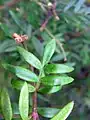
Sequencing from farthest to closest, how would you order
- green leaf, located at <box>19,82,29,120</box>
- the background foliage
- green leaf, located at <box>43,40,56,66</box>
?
the background foliage, green leaf, located at <box>43,40,56,66</box>, green leaf, located at <box>19,82,29,120</box>

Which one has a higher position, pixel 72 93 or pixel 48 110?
pixel 48 110

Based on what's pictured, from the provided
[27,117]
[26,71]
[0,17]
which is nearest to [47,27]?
[0,17]

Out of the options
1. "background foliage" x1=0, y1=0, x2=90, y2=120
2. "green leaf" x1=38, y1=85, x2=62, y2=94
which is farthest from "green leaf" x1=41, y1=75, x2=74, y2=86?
"background foliage" x1=0, y1=0, x2=90, y2=120

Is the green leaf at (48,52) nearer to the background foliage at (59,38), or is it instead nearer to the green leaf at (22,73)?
the green leaf at (22,73)

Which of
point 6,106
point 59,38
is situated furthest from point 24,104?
point 59,38

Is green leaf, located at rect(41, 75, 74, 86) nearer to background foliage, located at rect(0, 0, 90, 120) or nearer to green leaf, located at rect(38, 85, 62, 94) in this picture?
green leaf, located at rect(38, 85, 62, 94)

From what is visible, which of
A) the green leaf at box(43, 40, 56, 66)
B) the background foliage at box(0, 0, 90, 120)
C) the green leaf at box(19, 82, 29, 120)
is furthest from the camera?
the background foliage at box(0, 0, 90, 120)

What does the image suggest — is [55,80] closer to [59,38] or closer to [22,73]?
[22,73]

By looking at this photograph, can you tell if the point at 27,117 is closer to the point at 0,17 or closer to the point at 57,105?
the point at 0,17
